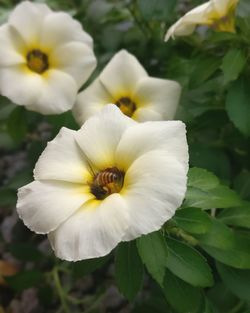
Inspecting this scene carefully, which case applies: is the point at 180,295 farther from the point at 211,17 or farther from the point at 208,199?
the point at 211,17

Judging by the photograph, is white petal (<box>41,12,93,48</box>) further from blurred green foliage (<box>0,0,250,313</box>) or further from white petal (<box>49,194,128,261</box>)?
white petal (<box>49,194,128,261</box>)

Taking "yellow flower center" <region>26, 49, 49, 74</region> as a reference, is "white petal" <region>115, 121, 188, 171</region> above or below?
above

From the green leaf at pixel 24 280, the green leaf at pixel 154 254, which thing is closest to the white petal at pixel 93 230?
the green leaf at pixel 154 254

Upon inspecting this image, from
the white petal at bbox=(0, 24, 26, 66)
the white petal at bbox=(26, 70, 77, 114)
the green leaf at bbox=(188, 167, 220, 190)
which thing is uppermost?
the white petal at bbox=(0, 24, 26, 66)

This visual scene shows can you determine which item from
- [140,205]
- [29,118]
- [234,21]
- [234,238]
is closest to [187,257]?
[234,238]

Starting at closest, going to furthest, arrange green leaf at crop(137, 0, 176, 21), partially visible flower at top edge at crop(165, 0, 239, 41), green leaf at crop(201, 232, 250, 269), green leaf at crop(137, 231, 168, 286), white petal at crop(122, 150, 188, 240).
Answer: white petal at crop(122, 150, 188, 240) → green leaf at crop(137, 231, 168, 286) → green leaf at crop(201, 232, 250, 269) → partially visible flower at top edge at crop(165, 0, 239, 41) → green leaf at crop(137, 0, 176, 21)

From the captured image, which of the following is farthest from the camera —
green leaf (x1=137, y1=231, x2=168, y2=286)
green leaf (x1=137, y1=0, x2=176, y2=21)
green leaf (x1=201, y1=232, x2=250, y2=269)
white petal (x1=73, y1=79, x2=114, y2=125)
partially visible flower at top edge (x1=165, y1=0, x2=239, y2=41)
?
green leaf (x1=137, y1=0, x2=176, y2=21)

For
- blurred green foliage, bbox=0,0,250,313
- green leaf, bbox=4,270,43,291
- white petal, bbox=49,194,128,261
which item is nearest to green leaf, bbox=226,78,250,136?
blurred green foliage, bbox=0,0,250,313

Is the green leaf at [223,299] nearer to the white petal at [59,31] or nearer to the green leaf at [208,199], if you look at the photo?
the green leaf at [208,199]

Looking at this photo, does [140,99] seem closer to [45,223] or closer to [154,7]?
[154,7]
